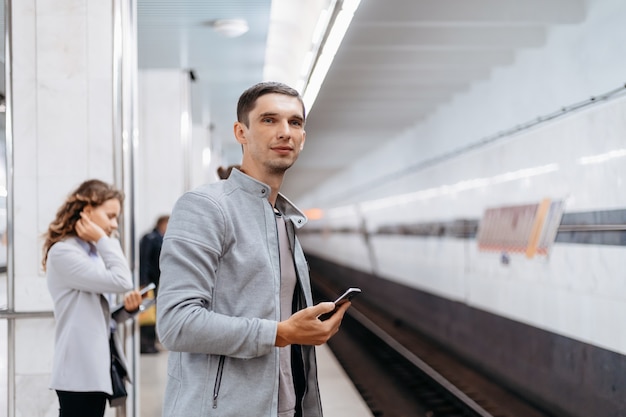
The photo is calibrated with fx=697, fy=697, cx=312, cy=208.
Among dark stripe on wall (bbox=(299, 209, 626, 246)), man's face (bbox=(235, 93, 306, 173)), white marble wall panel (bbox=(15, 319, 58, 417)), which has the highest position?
man's face (bbox=(235, 93, 306, 173))

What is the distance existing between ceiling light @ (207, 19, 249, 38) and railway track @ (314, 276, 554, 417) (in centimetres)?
482

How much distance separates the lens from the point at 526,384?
9109mm

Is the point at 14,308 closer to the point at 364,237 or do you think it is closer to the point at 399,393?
the point at 399,393

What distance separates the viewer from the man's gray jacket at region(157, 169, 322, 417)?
6.54 ft

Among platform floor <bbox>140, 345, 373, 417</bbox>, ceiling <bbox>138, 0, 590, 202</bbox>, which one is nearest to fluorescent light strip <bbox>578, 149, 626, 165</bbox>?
ceiling <bbox>138, 0, 590, 202</bbox>

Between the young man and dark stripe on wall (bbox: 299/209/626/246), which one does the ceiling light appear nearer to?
dark stripe on wall (bbox: 299/209/626/246)

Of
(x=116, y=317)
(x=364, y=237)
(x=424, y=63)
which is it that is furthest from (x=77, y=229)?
(x=364, y=237)

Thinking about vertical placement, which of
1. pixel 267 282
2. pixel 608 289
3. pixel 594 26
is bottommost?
pixel 608 289

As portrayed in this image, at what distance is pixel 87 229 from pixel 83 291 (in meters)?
0.35

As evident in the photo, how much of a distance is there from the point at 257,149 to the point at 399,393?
26.1ft

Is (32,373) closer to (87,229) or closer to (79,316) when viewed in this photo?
(79,316)

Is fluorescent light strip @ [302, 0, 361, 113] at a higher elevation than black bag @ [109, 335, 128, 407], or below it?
higher

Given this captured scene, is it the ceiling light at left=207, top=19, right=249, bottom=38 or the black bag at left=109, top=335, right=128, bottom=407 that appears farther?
the ceiling light at left=207, top=19, right=249, bottom=38

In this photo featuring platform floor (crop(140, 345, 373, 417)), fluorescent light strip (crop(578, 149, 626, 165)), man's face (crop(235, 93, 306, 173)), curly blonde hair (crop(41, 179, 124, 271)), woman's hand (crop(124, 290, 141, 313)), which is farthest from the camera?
platform floor (crop(140, 345, 373, 417))
